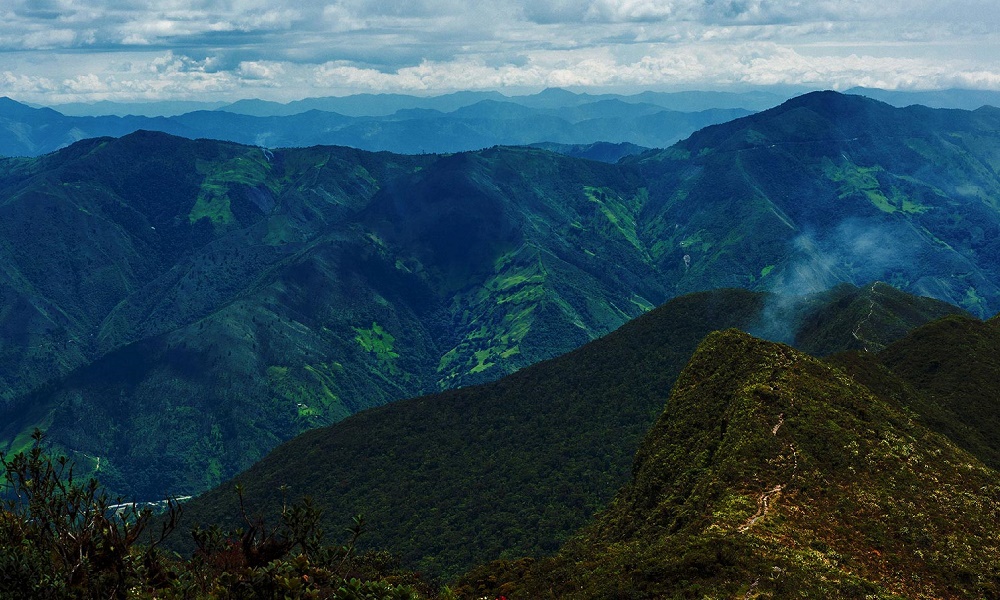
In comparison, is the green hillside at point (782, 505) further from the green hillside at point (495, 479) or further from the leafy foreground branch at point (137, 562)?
the green hillside at point (495, 479)

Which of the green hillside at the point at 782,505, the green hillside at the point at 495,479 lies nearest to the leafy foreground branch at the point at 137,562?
the green hillside at the point at 782,505

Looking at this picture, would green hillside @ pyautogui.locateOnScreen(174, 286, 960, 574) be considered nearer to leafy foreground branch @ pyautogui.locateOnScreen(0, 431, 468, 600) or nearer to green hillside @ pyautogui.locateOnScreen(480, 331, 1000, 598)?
green hillside @ pyautogui.locateOnScreen(480, 331, 1000, 598)

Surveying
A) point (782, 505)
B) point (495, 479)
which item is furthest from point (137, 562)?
point (495, 479)

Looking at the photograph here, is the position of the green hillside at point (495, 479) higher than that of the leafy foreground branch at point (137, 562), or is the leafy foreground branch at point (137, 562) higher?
the leafy foreground branch at point (137, 562)

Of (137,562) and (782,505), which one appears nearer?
(137,562)

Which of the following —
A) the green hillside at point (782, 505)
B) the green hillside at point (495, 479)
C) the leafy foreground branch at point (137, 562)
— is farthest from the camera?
the green hillside at point (495, 479)

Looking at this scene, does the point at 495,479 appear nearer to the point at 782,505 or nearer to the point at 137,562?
the point at 782,505

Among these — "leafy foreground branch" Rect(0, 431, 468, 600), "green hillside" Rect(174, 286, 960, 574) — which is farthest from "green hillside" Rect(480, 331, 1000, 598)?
"green hillside" Rect(174, 286, 960, 574)

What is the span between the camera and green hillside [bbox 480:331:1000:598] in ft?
197

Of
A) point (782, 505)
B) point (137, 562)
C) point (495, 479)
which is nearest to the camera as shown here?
point (137, 562)

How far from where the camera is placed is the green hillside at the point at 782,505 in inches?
2363

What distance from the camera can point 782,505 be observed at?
71500 millimetres

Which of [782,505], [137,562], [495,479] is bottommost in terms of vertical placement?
[495,479]

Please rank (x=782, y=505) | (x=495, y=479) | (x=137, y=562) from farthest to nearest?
(x=495, y=479)
(x=782, y=505)
(x=137, y=562)
